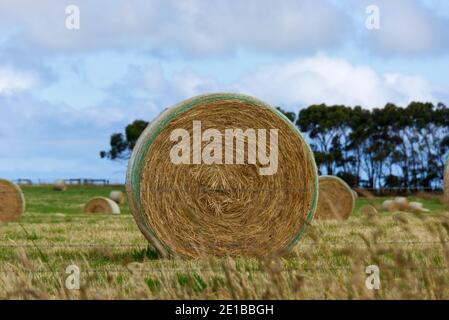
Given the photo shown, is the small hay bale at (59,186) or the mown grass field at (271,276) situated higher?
the small hay bale at (59,186)

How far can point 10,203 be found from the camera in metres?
22.0

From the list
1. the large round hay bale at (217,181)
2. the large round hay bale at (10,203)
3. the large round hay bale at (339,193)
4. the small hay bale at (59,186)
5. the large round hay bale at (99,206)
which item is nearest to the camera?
the large round hay bale at (217,181)

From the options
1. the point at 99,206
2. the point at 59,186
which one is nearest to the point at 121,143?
the point at 59,186

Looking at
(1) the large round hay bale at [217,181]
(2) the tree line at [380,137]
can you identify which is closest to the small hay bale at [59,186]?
(2) the tree line at [380,137]

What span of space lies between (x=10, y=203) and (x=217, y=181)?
1321 cm

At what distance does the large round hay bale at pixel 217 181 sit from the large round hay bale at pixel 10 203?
12.4m

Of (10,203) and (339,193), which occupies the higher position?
(339,193)

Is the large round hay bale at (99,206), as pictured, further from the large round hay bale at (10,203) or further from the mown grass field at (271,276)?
the mown grass field at (271,276)

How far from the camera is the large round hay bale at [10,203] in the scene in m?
21.8

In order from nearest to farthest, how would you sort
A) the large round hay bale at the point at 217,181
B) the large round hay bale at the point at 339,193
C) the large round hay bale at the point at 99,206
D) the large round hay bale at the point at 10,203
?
the large round hay bale at the point at 217,181 < the large round hay bale at the point at 10,203 < the large round hay bale at the point at 339,193 < the large round hay bale at the point at 99,206

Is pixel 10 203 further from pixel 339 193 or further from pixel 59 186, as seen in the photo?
pixel 59 186

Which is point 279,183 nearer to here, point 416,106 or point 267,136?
point 267,136

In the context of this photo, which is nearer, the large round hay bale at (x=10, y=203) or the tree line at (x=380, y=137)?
the large round hay bale at (x=10, y=203)
